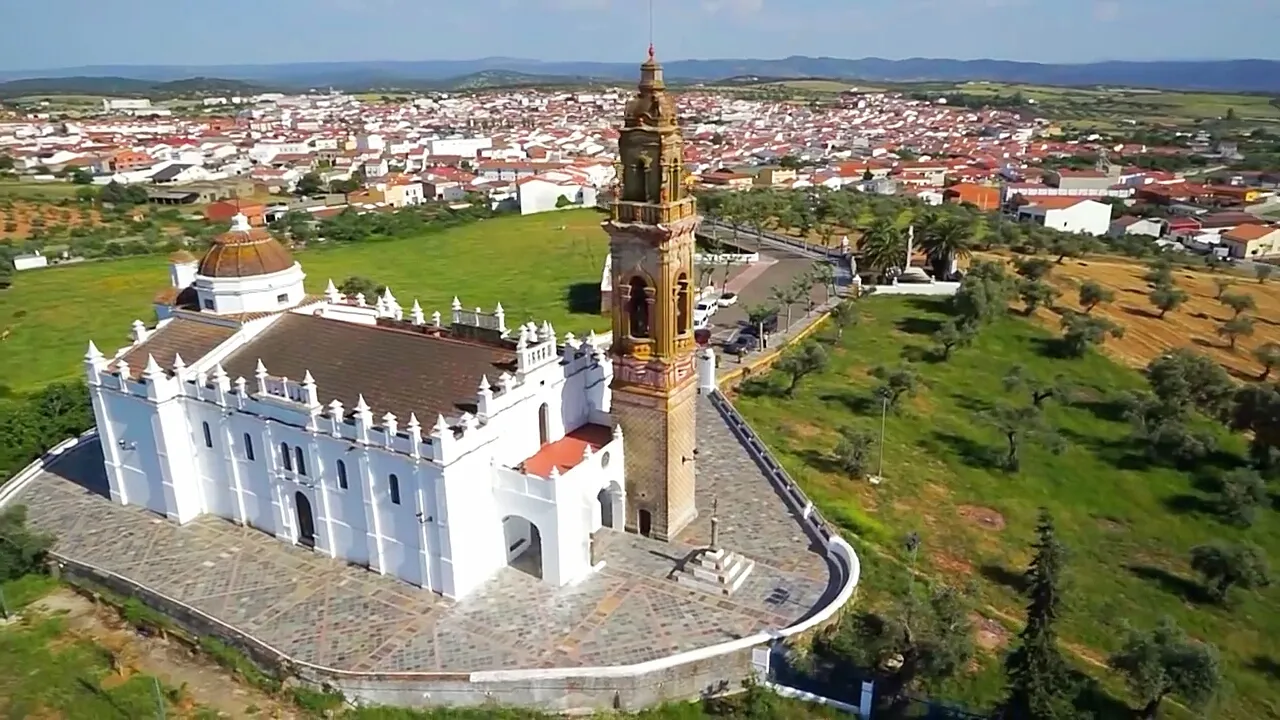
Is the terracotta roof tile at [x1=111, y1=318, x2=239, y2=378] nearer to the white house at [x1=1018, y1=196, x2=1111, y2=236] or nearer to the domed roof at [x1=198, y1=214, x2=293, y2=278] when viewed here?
the domed roof at [x1=198, y1=214, x2=293, y2=278]

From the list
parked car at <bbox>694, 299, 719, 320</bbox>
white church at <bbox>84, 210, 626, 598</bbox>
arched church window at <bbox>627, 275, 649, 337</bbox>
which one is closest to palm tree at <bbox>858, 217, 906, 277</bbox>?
parked car at <bbox>694, 299, 719, 320</bbox>

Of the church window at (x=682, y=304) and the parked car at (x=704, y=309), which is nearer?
the church window at (x=682, y=304)

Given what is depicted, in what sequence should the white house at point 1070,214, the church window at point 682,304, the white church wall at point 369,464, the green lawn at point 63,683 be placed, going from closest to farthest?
the green lawn at point 63,683, the white church wall at point 369,464, the church window at point 682,304, the white house at point 1070,214

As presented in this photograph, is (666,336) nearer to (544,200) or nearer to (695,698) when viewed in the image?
(695,698)

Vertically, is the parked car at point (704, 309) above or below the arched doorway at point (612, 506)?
below

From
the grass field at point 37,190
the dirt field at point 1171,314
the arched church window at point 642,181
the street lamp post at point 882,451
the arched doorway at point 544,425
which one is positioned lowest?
the dirt field at point 1171,314

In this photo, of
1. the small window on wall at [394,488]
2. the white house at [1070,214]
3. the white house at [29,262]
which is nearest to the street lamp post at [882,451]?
the small window on wall at [394,488]

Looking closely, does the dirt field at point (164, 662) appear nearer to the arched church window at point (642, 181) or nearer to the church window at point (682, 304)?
the church window at point (682, 304)

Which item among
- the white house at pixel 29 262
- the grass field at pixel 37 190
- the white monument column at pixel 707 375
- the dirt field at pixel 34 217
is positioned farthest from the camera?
the grass field at pixel 37 190
